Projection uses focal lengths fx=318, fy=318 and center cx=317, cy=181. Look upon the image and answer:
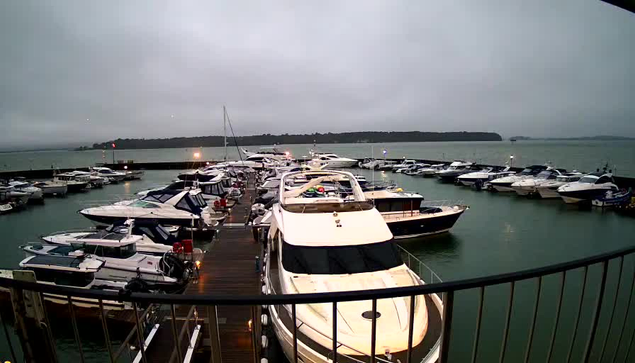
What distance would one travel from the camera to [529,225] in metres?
20.7

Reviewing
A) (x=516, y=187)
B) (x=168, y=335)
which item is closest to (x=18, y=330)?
(x=168, y=335)

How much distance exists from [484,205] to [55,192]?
4183 cm

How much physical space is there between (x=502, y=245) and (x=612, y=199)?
1400 cm

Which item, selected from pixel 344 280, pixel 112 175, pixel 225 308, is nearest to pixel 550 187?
pixel 344 280

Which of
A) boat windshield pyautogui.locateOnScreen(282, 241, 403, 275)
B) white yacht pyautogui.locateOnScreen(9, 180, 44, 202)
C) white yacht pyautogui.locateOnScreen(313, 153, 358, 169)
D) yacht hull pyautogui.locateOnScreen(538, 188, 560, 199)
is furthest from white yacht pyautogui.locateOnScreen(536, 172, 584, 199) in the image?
white yacht pyautogui.locateOnScreen(9, 180, 44, 202)

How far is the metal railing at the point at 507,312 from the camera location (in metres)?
1.66

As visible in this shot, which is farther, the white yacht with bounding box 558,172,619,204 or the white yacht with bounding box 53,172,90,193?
the white yacht with bounding box 53,172,90,193

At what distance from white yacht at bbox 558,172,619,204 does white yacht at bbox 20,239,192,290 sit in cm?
2867

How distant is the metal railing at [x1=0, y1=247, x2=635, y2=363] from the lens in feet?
5.46

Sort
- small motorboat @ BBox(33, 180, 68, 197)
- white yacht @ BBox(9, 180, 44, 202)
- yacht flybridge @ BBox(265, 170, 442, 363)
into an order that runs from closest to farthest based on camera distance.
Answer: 1. yacht flybridge @ BBox(265, 170, 442, 363)
2. white yacht @ BBox(9, 180, 44, 202)
3. small motorboat @ BBox(33, 180, 68, 197)

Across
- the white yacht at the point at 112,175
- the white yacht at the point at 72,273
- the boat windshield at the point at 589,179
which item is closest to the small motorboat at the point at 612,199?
the boat windshield at the point at 589,179

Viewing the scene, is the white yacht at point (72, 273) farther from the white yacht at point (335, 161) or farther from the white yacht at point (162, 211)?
the white yacht at point (335, 161)

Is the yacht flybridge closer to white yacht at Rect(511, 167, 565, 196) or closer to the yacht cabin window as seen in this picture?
the yacht cabin window

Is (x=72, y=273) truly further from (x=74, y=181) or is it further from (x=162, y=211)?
(x=74, y=181)
